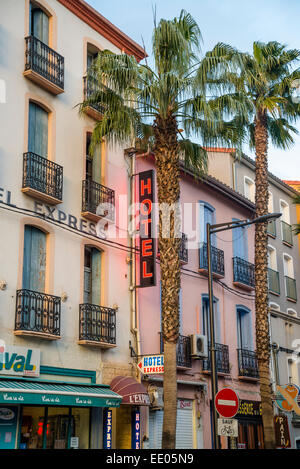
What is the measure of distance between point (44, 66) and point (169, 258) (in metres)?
7.53

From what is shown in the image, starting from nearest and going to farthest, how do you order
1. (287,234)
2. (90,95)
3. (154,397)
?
(154,397), (90,95), (287,234)

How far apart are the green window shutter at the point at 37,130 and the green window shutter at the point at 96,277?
374 cm

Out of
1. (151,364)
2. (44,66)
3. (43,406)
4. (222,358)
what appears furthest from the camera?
(222,358)

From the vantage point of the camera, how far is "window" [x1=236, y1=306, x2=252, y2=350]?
30.6 m

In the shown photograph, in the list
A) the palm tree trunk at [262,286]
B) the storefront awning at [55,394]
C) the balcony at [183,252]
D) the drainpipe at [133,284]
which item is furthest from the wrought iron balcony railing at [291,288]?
the storefront awning at [55,394]

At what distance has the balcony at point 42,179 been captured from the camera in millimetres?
19703

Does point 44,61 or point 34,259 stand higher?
point 44,61

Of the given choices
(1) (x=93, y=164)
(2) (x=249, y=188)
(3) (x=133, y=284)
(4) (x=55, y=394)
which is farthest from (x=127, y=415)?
(2) (x=249, y=188)

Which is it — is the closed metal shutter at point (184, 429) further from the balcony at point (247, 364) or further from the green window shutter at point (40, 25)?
the green window shutter at point (40, 25)

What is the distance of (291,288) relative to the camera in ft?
123

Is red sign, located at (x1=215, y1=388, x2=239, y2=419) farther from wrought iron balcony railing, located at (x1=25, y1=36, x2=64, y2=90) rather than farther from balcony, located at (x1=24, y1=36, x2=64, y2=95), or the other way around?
wrought iron balcony railing, located at (x1=25, y1=36, x2=64, y2=90)

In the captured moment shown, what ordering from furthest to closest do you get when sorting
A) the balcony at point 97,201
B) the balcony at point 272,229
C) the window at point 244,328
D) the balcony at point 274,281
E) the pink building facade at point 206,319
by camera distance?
the balcony at point 272,229 < the balcony at point 274,281 < the window at point 244,328 < the pink building facade at point 206,319 < the balcony at point 97,201

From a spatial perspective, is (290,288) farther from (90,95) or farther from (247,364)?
(90,95)
